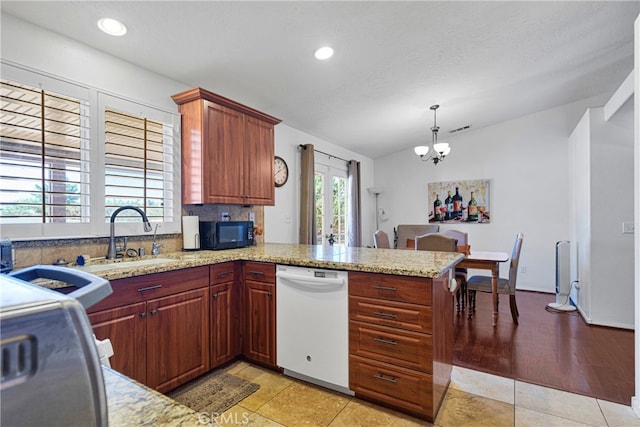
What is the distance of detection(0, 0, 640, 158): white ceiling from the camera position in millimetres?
2035

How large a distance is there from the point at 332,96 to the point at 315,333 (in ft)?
8.29

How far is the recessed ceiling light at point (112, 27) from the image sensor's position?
197 cm

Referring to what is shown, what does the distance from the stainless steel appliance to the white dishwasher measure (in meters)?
1.71

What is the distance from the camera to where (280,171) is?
3994mm

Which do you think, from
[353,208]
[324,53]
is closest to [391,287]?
[324,53]

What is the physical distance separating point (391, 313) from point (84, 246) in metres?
2.15

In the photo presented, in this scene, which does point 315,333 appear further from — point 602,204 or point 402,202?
point 402,202

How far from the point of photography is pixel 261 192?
321cm

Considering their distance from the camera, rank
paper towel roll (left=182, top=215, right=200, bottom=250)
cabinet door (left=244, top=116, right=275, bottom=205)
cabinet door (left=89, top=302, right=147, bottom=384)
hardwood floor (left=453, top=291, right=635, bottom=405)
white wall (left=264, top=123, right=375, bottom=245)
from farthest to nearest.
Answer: white wall (left=264, top=123, right=375, bottom=245)
cabinet door (left=244, top=116, right=275, bottom=205)
paper towel roll (left=182, top=215, right=200, bottom=250)
hardwood floor (left=453, top=291, right=635, bottom=405)
cabinet door (left=89, top=302, right=147, bottom=384)

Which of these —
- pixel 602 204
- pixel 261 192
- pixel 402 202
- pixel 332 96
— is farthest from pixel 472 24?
pixel 402 202

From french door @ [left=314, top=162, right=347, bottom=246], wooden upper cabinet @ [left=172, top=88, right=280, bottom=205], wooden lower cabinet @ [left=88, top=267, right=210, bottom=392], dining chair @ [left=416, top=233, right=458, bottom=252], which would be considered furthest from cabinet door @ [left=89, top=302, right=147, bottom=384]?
french door @ [left=314, top=162, right=347, bottom=246]

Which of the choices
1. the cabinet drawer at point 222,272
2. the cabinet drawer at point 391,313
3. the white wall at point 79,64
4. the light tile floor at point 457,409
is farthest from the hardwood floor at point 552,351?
the white wall at point 79,64

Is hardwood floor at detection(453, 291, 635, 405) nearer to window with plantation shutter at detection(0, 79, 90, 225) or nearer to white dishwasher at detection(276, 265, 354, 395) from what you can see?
white dishwasher at detection(276, 265, 354, 395)

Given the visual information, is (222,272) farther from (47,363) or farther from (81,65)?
(47,363)
